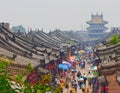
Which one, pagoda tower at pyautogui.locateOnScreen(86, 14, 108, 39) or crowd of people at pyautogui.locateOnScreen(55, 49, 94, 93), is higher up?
pagoda tower at pyautogui.locateOnScreen(86, 14, 108, 39)

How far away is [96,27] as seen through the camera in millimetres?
142750

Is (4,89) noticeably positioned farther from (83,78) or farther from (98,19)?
(98,19)

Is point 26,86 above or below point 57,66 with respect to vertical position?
below

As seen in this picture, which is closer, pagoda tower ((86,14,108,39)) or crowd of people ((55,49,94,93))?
crowd of people ((55,49,94,93))

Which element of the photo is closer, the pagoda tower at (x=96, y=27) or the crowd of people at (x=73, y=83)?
the crowd of people at (x=73, y=83)

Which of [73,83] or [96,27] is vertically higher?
[96,27]

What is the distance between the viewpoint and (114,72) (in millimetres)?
24297

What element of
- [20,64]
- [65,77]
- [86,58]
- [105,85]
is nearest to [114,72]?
[105,85]

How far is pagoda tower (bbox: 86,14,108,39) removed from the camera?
140375 millimetres

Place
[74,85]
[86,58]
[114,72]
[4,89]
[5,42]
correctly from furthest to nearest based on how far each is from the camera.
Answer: [86,58], [74,85], [5,42], [114,72], [4,89]

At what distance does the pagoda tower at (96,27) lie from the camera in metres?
140

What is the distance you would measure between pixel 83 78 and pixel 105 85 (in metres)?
14.6

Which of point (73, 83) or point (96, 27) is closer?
point (73, 83)

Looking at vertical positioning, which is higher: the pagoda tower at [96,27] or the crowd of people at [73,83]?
the pagoda tower at [96,27]
